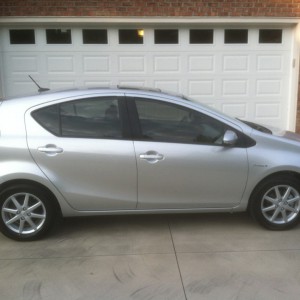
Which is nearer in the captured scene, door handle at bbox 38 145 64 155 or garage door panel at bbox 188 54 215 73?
door handle at bbox 38 145 64 155

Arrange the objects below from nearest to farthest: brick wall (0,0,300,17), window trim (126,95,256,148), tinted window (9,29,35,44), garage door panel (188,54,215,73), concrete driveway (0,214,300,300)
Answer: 1. concrete driveway (0,214,300,300)
2. window trim (126,95,256,148)
3. brick wall (0,0,300,17)
4. tinted window (9,29,35,44)
5. garage door panel (188,54,215,73)

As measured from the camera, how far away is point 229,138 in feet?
13.8

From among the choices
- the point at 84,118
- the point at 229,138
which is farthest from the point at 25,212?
the point at 229,138

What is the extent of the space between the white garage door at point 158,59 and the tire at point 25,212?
14.5 ft

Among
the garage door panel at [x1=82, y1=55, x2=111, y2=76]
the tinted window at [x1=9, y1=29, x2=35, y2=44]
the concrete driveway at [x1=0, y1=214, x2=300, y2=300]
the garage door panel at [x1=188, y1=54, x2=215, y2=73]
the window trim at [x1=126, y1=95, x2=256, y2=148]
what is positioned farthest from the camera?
the garage door panel at [x1=188, y1=54, x2=215, y2=73]

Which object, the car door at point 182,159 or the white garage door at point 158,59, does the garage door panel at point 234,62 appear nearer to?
the white garage door at point 158,59

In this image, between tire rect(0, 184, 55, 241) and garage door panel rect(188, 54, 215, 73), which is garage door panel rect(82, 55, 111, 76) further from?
tire rect(0, 184, 55, 241)

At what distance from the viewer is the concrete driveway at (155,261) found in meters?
3.38

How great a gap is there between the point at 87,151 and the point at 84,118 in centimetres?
36

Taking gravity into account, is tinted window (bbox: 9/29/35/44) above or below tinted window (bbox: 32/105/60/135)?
above

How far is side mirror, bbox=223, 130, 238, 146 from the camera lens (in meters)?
4.20

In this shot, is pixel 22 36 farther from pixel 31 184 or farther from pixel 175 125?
pixel 175 125

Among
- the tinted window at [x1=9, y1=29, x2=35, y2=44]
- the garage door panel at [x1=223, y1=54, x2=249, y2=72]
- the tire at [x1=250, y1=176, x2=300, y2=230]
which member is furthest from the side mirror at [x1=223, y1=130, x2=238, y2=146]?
the tinted window at [x1=9, y1=29, x2=35, y2=44]

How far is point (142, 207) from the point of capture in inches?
172
